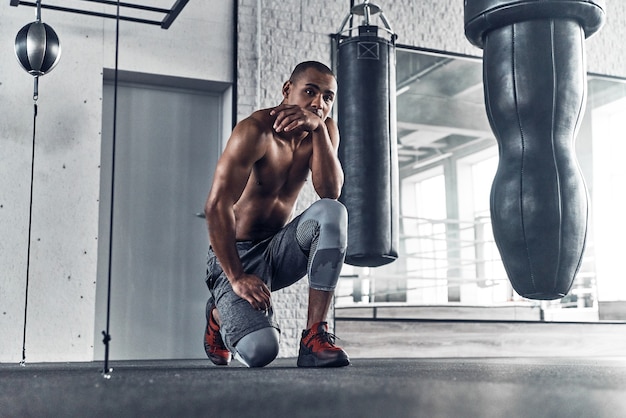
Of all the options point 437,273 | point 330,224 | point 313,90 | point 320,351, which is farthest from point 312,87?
point 437,273

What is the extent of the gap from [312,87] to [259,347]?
0.78 m

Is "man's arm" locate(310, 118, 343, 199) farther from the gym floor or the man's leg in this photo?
the gym floor

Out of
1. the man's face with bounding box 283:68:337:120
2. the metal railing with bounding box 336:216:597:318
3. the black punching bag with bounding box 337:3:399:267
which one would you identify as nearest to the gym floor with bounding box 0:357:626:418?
the man's face with bounding box 283:68:337:120

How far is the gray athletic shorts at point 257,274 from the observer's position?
2.21 m

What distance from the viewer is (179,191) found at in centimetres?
441

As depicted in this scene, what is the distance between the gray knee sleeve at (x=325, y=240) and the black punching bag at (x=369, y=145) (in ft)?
2.93

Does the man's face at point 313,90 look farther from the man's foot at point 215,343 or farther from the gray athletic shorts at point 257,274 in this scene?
the man's foot at point 215,343

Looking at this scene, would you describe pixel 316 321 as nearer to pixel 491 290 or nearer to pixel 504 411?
pixel 504 411

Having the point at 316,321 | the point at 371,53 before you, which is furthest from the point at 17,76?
the point at 316,321

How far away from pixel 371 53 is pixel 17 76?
6.54 feet

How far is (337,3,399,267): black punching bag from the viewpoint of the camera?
10.3 ft

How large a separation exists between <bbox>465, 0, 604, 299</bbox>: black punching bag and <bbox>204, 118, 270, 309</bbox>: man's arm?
2.41 feet

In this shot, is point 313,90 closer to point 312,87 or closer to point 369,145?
point 312,87

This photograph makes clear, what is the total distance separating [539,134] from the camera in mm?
1640
